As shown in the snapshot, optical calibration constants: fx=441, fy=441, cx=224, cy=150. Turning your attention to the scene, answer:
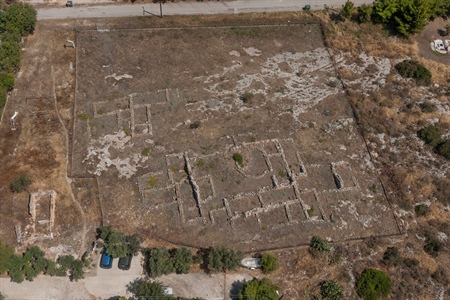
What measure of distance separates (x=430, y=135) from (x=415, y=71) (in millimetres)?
11217

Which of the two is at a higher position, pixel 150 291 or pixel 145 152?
pixel 145 152

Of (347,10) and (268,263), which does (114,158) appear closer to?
(268,263)

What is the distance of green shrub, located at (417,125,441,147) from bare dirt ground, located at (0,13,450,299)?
1309 millimetres

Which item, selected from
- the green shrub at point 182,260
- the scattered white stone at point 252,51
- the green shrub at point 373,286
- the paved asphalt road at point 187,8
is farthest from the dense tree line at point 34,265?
the paved asphalt road at point 187,8

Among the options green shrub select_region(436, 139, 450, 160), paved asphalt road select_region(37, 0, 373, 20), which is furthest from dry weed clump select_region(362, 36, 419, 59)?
green shrub select_region(436, 139, 450, 160)

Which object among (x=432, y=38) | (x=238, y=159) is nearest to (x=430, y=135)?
(x=432, y=38)

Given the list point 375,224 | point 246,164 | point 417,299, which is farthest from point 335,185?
point 417,299

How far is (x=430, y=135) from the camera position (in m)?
53.7

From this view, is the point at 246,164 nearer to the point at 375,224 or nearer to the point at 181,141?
the point at 181,141

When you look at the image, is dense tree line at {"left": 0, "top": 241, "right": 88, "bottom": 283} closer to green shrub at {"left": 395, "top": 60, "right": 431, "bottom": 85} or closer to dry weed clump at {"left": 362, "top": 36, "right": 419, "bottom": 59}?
green shrub at {"left": 395, "top": 60, "right": 431, "bottom": 85}

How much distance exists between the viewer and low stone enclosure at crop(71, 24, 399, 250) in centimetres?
4678

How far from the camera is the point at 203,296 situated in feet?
139

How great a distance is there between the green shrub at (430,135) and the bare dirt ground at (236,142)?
1.31 m

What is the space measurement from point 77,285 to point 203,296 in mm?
12228
